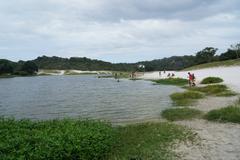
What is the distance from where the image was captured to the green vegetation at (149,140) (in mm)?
14688

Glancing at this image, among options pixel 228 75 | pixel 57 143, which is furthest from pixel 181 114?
pixel 228 75

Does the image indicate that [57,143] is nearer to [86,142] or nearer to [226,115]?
[86,142]

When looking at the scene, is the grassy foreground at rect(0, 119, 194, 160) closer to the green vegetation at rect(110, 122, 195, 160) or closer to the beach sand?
the green vegetation at rect(110, 122, 195, 160)

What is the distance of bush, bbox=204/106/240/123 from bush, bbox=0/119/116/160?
8.94m

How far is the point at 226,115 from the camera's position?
75.7 ft

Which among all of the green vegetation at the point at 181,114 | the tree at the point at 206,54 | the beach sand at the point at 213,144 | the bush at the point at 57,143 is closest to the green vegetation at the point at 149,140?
the beach sand at the point at 213,144

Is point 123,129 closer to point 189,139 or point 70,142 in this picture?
point 189,139

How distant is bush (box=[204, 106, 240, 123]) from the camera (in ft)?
73.6

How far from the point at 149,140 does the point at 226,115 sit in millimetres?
8215

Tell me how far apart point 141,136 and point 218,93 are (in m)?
26.0

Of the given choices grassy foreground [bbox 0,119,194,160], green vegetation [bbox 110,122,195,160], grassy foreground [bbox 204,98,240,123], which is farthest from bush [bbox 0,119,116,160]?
grassy foreground [bbox 204,98,240,123]

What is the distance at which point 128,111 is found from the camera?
32.5 m

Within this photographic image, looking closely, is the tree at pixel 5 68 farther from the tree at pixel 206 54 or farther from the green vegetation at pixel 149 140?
the green vegetation at pixel 149 140

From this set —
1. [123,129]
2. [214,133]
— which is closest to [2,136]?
[123,129]
